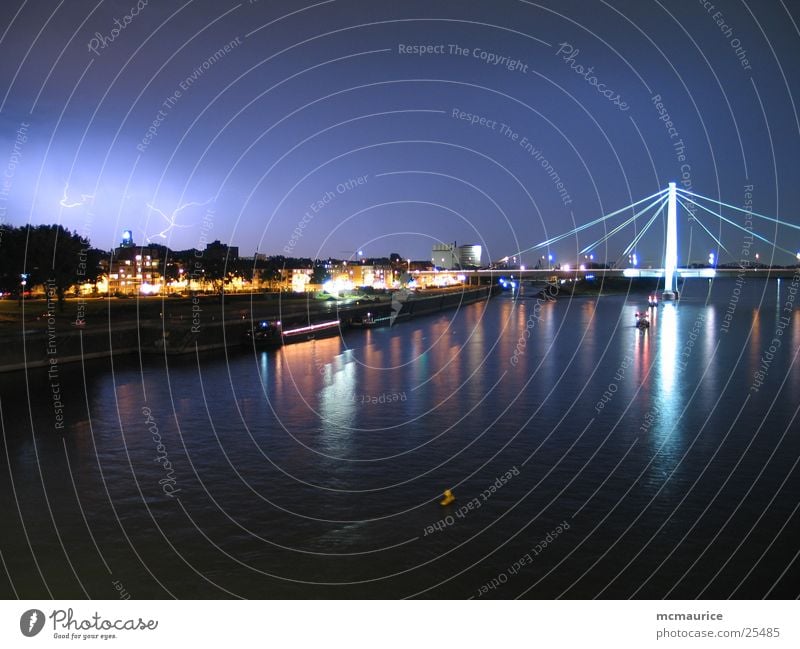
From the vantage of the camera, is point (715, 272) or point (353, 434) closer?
point (353, 434)

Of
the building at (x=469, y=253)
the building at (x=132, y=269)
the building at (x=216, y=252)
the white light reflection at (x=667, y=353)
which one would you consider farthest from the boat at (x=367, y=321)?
the building at (x=469, y=253)

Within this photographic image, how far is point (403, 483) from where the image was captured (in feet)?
38.6

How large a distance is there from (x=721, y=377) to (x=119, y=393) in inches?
711

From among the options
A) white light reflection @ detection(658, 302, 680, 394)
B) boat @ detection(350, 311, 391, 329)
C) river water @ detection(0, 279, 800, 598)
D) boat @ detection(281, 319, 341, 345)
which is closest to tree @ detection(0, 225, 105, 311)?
boat @ detection(281, 319, 341, 345)

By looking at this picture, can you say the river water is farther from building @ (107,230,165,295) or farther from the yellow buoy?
building @ (107,230,165,295)

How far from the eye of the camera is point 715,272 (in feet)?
192

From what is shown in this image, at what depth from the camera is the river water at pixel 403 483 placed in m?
8.19

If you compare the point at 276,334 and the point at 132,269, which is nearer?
the point at 276,334

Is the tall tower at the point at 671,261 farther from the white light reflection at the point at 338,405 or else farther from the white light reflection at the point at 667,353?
the white light reflection at the point at 338,405

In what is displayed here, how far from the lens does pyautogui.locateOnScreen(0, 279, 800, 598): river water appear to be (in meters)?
8.19

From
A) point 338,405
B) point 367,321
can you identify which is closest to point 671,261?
point 367,321

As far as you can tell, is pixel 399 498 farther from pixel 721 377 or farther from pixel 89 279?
pixel 89 279

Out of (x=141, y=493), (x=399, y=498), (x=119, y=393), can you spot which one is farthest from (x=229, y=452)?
(x=119, y=393)

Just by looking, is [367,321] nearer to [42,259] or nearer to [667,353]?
[42,259]
